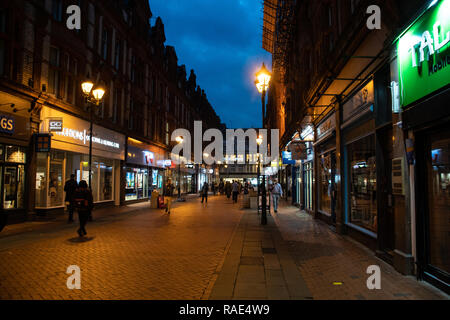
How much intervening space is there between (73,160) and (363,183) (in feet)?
53.8

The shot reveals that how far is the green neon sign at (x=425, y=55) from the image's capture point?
495 cm

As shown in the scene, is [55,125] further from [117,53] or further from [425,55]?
[425,55]

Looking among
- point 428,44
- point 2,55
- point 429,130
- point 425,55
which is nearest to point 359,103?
point 429,130

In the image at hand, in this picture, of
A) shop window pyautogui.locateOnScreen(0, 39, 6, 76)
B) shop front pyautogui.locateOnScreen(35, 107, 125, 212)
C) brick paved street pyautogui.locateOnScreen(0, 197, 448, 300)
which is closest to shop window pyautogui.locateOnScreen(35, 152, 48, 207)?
shop front pyautogui.locateOnScreen(35, 107, 125, 212)

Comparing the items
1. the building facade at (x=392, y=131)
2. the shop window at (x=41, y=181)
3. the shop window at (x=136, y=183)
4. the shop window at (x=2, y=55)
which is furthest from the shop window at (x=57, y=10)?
the building facade at (x=392, y=131)

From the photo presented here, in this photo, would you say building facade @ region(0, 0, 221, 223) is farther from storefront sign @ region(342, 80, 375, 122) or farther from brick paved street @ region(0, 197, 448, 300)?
storefront sign @ region(342, 80, 375, 122)

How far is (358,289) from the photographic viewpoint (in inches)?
212

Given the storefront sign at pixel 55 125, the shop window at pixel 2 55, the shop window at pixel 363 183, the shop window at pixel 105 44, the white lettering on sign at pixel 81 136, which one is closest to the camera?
the shop window at pixel 363 183

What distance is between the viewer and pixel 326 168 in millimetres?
14117

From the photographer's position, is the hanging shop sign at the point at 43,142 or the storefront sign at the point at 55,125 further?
the storefront sign at the point at 55,125

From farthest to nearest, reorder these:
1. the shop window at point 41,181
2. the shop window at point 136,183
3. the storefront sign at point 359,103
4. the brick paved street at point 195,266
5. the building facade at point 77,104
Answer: the shop window at point 136,183, the shop window at point 41,181, the building facade at point 77,104, the storefront sign at point 359,103, the brick paved street at point 195,266

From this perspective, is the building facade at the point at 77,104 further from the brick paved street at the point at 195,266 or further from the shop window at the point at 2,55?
the brick paved street at the point at 195,266

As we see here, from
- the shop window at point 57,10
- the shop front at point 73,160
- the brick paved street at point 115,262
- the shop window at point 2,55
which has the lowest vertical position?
the brick paved street at point 115,262

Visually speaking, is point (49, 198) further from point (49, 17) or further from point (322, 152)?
point (322, 152)
